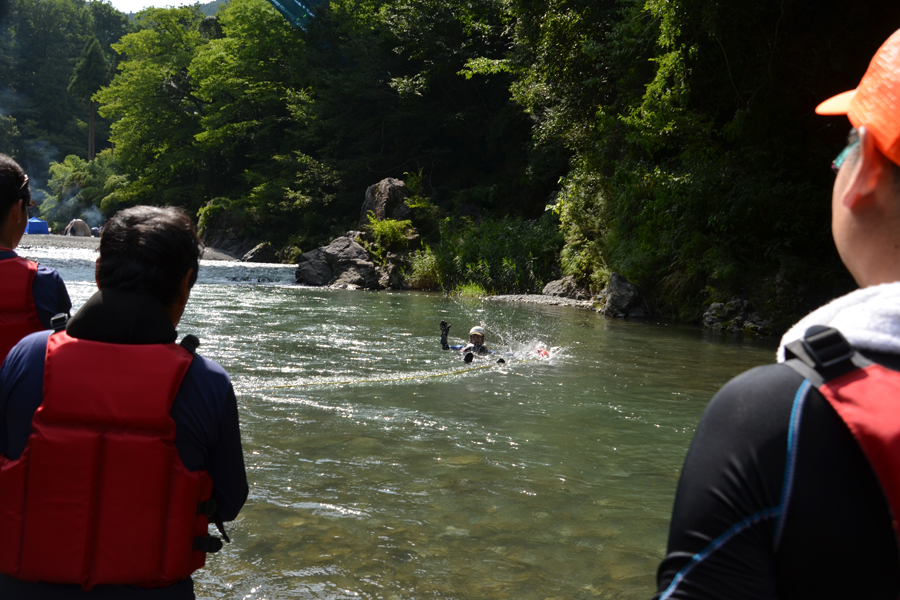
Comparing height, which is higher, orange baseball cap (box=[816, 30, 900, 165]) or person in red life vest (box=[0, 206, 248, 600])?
orange baseball cap (box=[816, 30, 900, 165])

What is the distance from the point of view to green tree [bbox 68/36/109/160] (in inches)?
2736

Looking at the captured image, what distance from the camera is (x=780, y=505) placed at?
3.19 feet

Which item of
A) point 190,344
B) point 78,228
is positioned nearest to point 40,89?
point 78,228

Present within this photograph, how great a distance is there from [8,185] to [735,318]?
52.6ft

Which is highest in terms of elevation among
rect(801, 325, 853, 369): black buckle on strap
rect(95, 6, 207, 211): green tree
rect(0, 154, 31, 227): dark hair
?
rect(95, 6, 207, 211): green tree

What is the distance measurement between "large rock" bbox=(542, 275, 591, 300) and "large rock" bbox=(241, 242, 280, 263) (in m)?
20.0

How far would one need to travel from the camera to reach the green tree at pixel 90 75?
69.5 m

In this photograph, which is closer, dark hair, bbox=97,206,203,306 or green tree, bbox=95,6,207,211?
dark hair, bbox=97,206,203,306

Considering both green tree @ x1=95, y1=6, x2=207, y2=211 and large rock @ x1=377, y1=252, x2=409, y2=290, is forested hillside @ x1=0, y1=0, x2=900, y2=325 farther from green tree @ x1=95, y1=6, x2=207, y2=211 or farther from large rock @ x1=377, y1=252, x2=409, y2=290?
large rock @ x1=377, y1=252, x2=409, y2=290

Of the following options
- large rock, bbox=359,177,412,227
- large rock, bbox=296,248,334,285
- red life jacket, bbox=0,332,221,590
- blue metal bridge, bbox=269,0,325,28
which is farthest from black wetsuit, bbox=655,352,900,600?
blue metal bridge, bbox=269,0,325,28

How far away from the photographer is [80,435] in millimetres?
2004

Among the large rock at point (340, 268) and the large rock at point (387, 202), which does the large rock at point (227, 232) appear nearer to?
the large rock at point (387, 202)

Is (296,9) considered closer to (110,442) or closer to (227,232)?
(227,232)

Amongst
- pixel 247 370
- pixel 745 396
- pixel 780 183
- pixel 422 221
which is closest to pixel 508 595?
pixel 745 396
